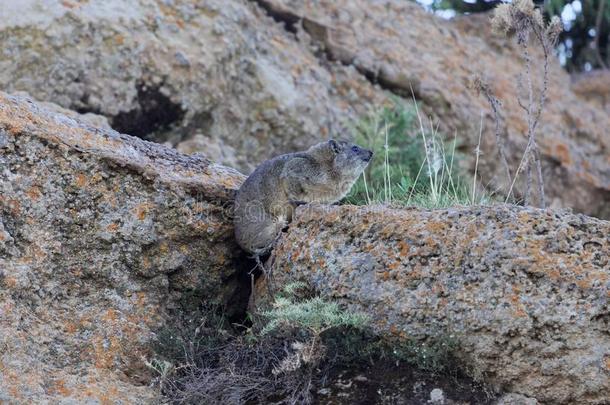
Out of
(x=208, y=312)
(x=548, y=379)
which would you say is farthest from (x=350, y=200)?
(x=548, y=379)

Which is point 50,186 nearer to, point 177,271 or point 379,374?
point 177,271

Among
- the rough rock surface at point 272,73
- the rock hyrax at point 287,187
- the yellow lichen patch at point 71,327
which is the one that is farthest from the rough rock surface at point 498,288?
the rough rock surface at point 272,73

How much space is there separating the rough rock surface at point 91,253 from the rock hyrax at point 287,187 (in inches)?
8.0

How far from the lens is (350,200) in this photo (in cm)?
805

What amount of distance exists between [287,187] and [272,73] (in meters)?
3.83

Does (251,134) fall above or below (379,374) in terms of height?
below

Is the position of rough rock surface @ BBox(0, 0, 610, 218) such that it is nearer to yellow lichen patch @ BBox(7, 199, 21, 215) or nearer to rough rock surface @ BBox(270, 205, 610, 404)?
yellow lichen patch @ BBox(7, 199, 21, 215)

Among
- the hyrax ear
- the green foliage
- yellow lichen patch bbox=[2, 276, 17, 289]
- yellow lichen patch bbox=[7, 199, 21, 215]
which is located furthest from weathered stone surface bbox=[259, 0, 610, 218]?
yellow lichen patch bbox=[2, 276, 17, 289]

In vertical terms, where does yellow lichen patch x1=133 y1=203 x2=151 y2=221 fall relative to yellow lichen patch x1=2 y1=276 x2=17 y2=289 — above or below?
above

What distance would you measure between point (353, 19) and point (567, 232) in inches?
297

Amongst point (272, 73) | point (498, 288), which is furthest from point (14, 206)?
point (272, 73)

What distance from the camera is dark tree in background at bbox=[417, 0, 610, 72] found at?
15.0 metres

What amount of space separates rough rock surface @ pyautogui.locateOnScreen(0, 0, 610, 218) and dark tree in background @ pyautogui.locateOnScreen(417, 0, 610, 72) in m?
1.34

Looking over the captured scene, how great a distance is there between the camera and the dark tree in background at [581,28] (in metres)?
15.0
